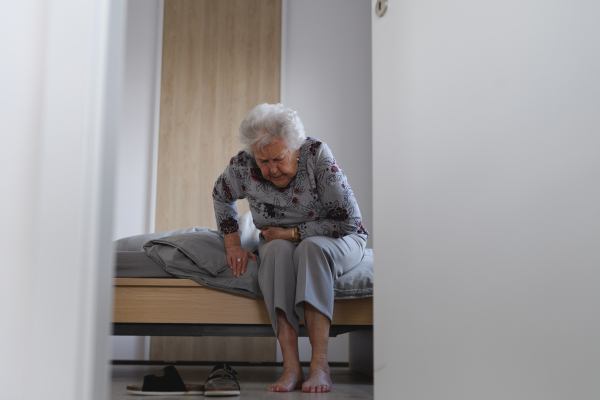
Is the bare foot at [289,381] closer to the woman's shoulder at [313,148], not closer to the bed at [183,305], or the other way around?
the bed at [183,305]

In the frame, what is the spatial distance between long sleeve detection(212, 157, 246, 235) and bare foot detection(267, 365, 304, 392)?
616 millimetres

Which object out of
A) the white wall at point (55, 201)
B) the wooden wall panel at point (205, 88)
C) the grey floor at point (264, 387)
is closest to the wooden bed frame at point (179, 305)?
the grey floor at point (264, 387)

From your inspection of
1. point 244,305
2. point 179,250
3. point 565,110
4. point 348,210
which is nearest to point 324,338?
point 244,305

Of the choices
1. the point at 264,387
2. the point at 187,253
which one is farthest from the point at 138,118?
the point at 264,387

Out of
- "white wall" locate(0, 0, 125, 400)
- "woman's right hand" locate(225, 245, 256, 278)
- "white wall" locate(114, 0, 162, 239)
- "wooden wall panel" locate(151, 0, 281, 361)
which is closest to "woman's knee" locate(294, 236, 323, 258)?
"woman's right hand" locate(225, 245, 256, 278)

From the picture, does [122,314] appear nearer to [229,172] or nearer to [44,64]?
[229,172]

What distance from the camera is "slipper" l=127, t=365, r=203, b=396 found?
1587mm

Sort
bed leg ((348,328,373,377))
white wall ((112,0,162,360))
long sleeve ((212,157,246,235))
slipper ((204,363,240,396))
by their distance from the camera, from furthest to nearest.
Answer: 1. white wall ((112,0,162,360))
2. bed leg ((348,328,373,377))
3. long sleeve ((212,157,246,235))
4. slipper ((204,363,240,396))

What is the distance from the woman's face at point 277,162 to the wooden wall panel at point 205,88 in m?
1.35

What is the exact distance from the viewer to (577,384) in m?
0.74

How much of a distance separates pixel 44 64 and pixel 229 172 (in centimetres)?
134

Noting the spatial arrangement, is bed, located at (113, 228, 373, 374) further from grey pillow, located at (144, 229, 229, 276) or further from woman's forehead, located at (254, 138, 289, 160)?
woman's forehead, located at (254, 138, 289, 160)

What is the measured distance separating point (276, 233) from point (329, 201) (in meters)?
0.24

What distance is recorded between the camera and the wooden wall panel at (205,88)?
331cm
